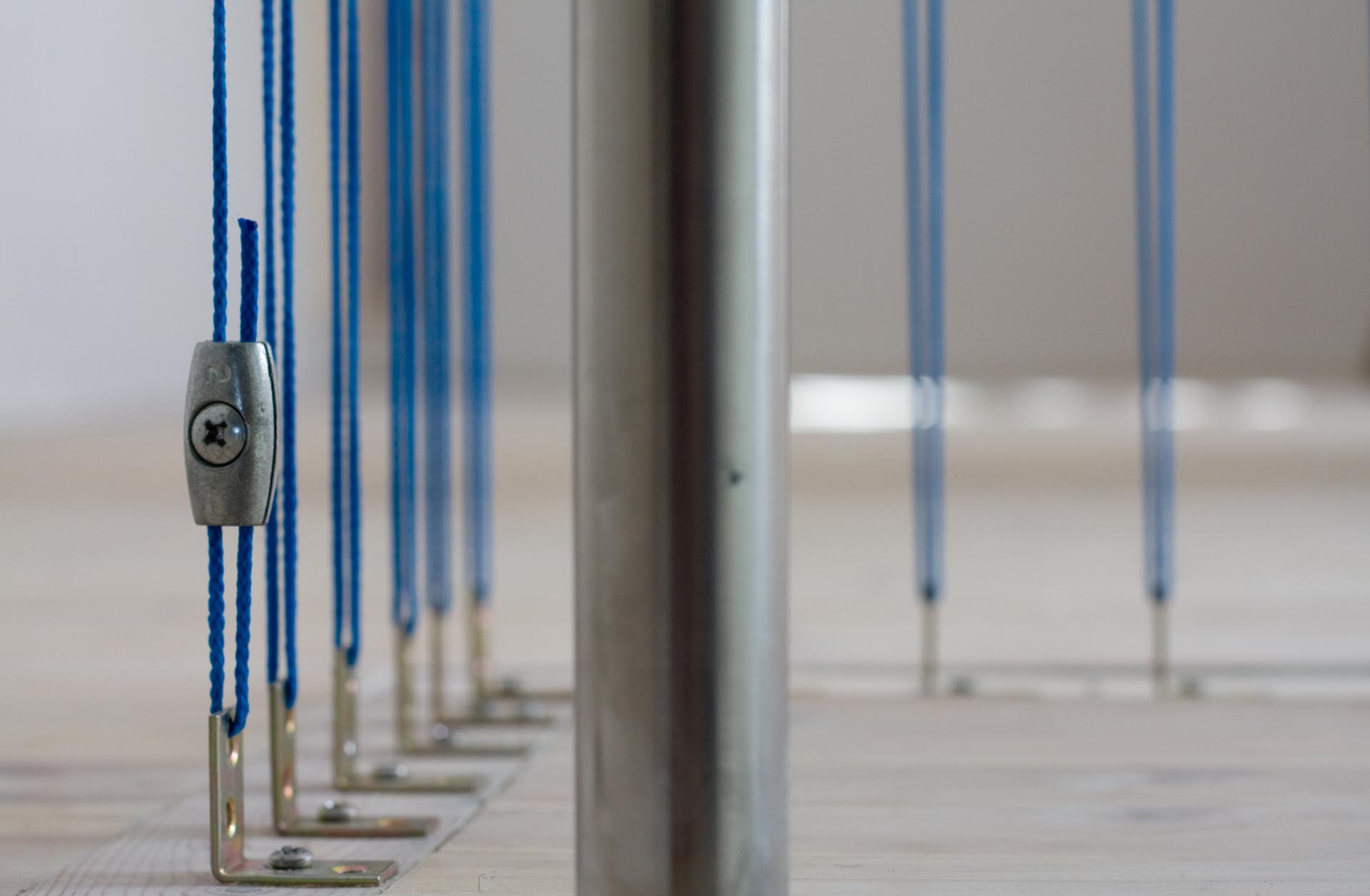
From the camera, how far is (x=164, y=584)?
4.67 ft

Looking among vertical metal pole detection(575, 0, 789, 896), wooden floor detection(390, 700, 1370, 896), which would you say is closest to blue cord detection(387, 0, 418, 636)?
wooden floor detection(390, 700, 1370, 896)

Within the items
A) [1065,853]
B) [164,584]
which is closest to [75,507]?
[164,584]

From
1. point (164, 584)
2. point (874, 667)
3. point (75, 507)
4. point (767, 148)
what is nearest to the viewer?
point (767, 148)

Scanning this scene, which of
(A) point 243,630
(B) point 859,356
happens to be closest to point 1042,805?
(A) point 243,630

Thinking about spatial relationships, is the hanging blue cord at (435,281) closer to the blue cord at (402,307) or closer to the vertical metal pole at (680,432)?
the blue cord at (402,307)

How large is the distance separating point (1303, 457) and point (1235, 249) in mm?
2889

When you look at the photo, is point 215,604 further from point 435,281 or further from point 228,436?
point 435,281

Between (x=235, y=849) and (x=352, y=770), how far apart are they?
0.13m

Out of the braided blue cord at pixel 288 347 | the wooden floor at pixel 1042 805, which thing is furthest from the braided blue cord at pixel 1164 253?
the braided blue cord at pixel 288 347

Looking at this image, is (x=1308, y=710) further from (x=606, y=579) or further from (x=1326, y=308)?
Answer: (x=1326, y=308)

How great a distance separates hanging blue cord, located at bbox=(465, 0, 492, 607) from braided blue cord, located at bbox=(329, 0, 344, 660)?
17cm

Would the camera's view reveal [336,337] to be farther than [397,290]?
No

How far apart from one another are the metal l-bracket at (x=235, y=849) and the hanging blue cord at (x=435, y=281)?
294 mm

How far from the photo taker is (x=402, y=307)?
2.57 ft
